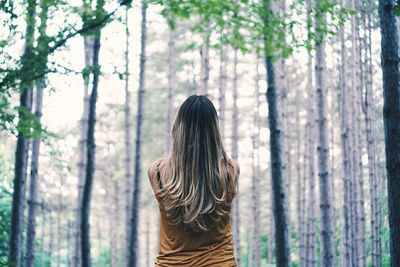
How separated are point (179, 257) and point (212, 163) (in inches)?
18.4

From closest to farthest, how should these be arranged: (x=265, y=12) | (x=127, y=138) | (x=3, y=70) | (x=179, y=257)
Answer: (x=179, y=257) → (x=3, y=70) → (x=265, y=12) → (x=127, y=138)

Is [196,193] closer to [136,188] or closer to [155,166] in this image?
[155,166]

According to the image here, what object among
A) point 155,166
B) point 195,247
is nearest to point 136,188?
point 155,166

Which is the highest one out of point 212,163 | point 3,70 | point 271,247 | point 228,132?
point 228,132

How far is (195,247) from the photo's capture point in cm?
283

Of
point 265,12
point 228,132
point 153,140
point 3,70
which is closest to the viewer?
point 3,70

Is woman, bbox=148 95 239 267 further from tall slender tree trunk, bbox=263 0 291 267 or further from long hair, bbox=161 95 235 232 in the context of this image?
tall slender tree trunk, bbox=263 0 291 267

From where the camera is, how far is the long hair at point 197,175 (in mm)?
2801

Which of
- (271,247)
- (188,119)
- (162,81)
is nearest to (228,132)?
(162,81)

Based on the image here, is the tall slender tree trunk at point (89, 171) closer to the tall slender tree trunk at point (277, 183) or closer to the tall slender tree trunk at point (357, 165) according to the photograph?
the tall slender tree trunk at point (277, 183)

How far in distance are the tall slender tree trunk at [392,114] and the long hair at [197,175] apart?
260cm

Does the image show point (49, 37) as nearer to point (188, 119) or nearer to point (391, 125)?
point (391, 125)

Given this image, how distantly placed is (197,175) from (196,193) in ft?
0.28

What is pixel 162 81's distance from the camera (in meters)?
29.3
